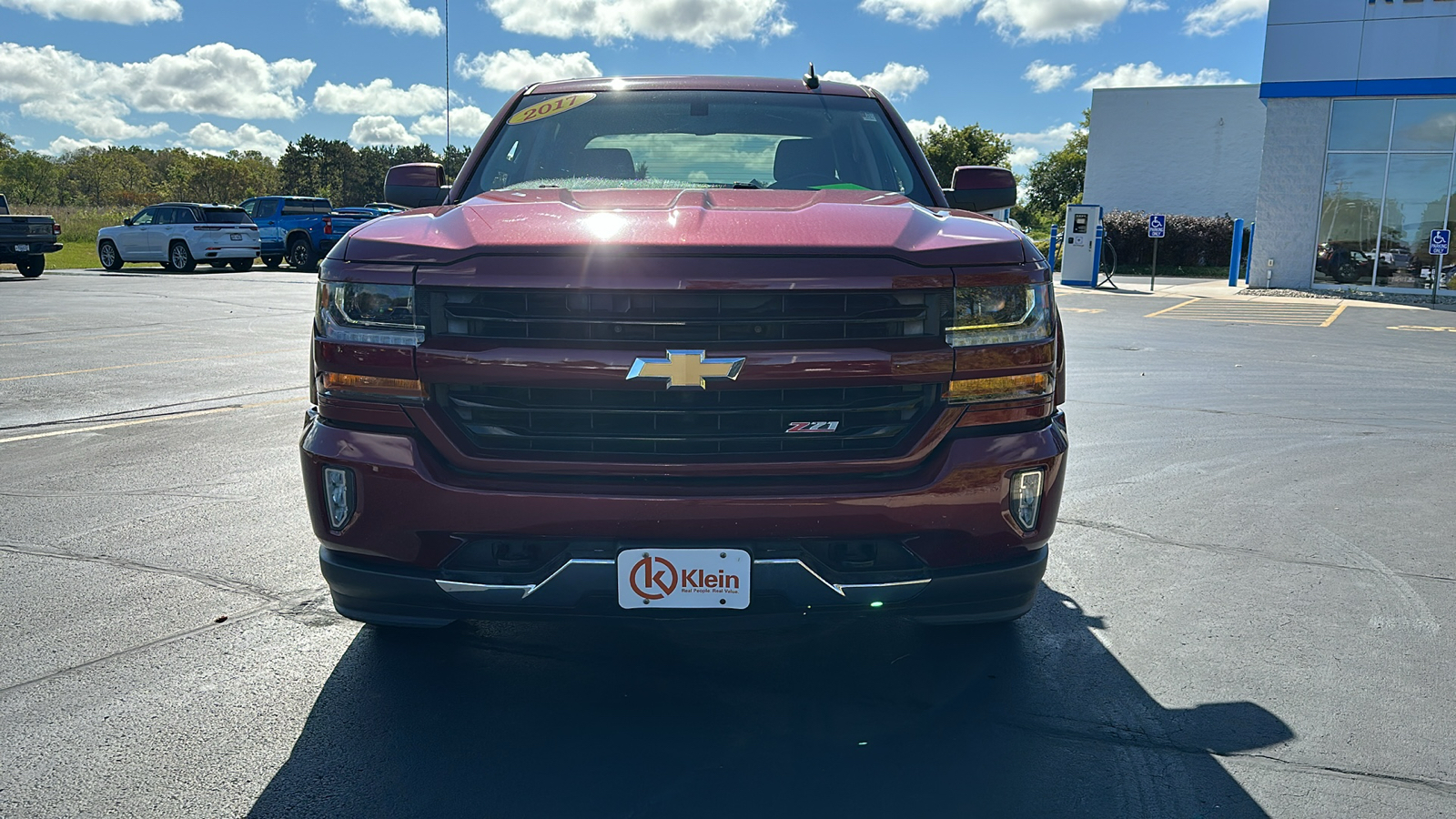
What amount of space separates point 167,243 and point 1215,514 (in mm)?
26098

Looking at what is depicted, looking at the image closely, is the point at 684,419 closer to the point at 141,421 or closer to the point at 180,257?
the point at 141,421

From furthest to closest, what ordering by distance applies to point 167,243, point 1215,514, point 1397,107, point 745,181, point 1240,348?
1. point 167,243
2. point 1397,107
3. point 1240,348
4. point 1215,514
5. point 745,181

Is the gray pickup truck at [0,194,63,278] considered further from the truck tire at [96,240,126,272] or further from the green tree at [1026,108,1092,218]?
the green tree at [1026,108,1092,218]

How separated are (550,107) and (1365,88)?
2441 centimetres

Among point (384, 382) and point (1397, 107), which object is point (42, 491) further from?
point (1397, 107)

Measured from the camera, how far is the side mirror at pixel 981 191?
4023mm

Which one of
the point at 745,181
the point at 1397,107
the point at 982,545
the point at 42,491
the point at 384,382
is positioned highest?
the point at 1397,107

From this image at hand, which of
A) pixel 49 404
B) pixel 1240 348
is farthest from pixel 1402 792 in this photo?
pixel 1240 348

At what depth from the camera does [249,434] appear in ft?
21.2

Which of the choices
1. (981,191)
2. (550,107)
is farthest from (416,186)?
(981,191)

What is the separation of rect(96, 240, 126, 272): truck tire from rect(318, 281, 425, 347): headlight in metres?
27.3

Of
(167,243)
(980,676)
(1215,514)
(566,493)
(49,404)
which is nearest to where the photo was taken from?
(566,493)

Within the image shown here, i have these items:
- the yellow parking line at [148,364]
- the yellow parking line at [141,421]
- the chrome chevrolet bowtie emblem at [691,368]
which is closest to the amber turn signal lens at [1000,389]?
the chrome chevrolet bowtie emblem at [691,368]

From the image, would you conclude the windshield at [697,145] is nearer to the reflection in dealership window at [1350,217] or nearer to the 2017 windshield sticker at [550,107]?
the 2017 windshield sticker at [550,107]
